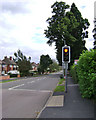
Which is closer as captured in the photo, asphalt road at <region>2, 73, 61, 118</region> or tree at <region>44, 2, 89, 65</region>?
asphalt road at <region>2, 73, 61, 118</region>

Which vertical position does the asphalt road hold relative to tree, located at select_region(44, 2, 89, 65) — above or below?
below

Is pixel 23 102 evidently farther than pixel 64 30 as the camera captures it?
No

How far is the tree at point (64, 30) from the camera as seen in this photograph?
41.1 metres

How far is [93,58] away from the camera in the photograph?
915 cm

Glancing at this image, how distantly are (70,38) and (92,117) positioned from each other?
3644 centimetres

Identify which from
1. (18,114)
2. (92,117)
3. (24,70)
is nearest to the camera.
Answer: (92,117)

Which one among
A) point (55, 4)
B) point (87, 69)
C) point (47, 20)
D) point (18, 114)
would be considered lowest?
point (18, 114)

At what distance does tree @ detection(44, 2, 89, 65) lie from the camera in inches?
1618

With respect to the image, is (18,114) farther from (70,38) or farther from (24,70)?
(24,70)

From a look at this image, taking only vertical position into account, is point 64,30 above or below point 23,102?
above

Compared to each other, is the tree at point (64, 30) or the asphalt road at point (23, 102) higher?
the tree at point (64, 30)

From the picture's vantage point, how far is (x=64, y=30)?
3994 cm

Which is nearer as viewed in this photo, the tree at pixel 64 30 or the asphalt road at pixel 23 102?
the asphalt road at pixel 23 102

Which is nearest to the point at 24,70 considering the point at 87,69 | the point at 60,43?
the point at 60,43
